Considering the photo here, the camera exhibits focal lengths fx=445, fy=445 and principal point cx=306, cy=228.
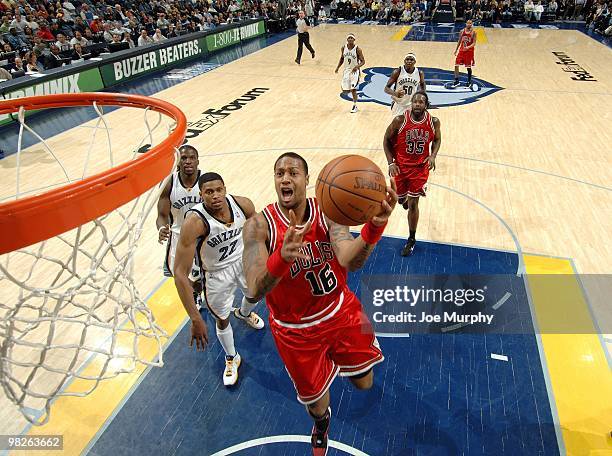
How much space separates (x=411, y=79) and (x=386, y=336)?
A: 4.81 m

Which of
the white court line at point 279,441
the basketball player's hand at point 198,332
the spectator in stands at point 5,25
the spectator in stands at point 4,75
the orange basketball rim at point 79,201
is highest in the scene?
the spectator in stands at point 5,25

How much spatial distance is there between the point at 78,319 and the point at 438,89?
35.0 ft

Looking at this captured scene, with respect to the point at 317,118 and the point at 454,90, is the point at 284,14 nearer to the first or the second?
the point at 454,90

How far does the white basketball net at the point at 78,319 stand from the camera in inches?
98.7

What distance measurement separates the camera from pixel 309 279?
262 cm

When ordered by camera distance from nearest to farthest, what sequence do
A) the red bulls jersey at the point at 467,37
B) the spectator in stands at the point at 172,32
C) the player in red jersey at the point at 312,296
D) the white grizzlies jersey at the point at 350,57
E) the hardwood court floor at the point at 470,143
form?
the player in red jersey at the point at 312,296 < the hardwood court floor at the point at 470,143 < the white grizzlies jersey at the point at 350,57 < the red bulls jersey at the point at 467,37 < the spectator in stands at the point at 172,32

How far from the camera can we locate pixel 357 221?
2.43 metres

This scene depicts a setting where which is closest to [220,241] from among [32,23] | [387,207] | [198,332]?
[198,332]

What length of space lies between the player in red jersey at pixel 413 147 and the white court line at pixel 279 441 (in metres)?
2.64

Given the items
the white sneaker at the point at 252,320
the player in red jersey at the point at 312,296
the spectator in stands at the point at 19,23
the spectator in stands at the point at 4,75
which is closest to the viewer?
the player in red jersey at the point at 312,296

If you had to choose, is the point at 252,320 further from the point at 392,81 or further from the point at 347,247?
the point at 392,81

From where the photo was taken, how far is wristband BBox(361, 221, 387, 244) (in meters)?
2.15

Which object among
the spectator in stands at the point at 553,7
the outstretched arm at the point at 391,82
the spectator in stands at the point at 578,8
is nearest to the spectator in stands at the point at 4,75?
the outstretched arm at the point at 391,82

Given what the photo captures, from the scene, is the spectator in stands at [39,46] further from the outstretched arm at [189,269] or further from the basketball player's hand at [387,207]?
the basketball player's hand at [387,207]
